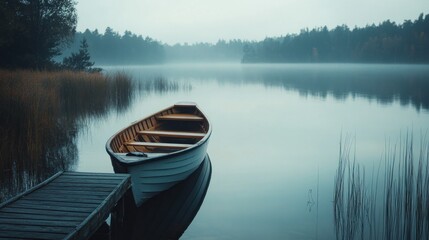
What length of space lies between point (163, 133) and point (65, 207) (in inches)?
162

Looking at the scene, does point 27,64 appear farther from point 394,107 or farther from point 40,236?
point 394,107

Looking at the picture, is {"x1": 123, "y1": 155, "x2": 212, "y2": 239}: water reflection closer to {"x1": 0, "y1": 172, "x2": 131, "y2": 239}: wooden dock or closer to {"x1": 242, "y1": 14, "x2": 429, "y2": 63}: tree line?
{"x1": 0, "y1": 172, "x2": 131, "y2": 239}: wooden dock

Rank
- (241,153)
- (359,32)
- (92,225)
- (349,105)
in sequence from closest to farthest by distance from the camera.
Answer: (92,225), (241,153), (349,105), (359,32)

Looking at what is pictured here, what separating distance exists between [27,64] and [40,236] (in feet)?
59.6

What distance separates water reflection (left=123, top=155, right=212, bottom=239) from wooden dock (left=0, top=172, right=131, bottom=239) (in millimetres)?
555

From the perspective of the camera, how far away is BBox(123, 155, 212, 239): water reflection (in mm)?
5266

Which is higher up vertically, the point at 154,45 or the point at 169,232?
the point at 154,45

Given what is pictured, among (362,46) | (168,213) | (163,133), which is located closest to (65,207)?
(168,213)

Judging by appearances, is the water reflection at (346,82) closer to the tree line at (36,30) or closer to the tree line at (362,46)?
the tree line at (36,30)

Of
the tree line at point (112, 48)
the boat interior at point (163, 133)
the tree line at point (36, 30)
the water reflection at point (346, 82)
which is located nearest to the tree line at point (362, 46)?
the water reflection at point (346, 82)

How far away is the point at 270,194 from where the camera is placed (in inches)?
280

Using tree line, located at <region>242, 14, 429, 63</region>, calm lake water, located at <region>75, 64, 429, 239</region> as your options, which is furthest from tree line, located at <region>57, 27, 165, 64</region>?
calm lake water, located at <region>75, 64, 429, 239</region>

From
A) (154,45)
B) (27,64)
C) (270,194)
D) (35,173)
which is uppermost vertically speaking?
(154,45)

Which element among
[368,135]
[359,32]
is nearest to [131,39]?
[359,32]
